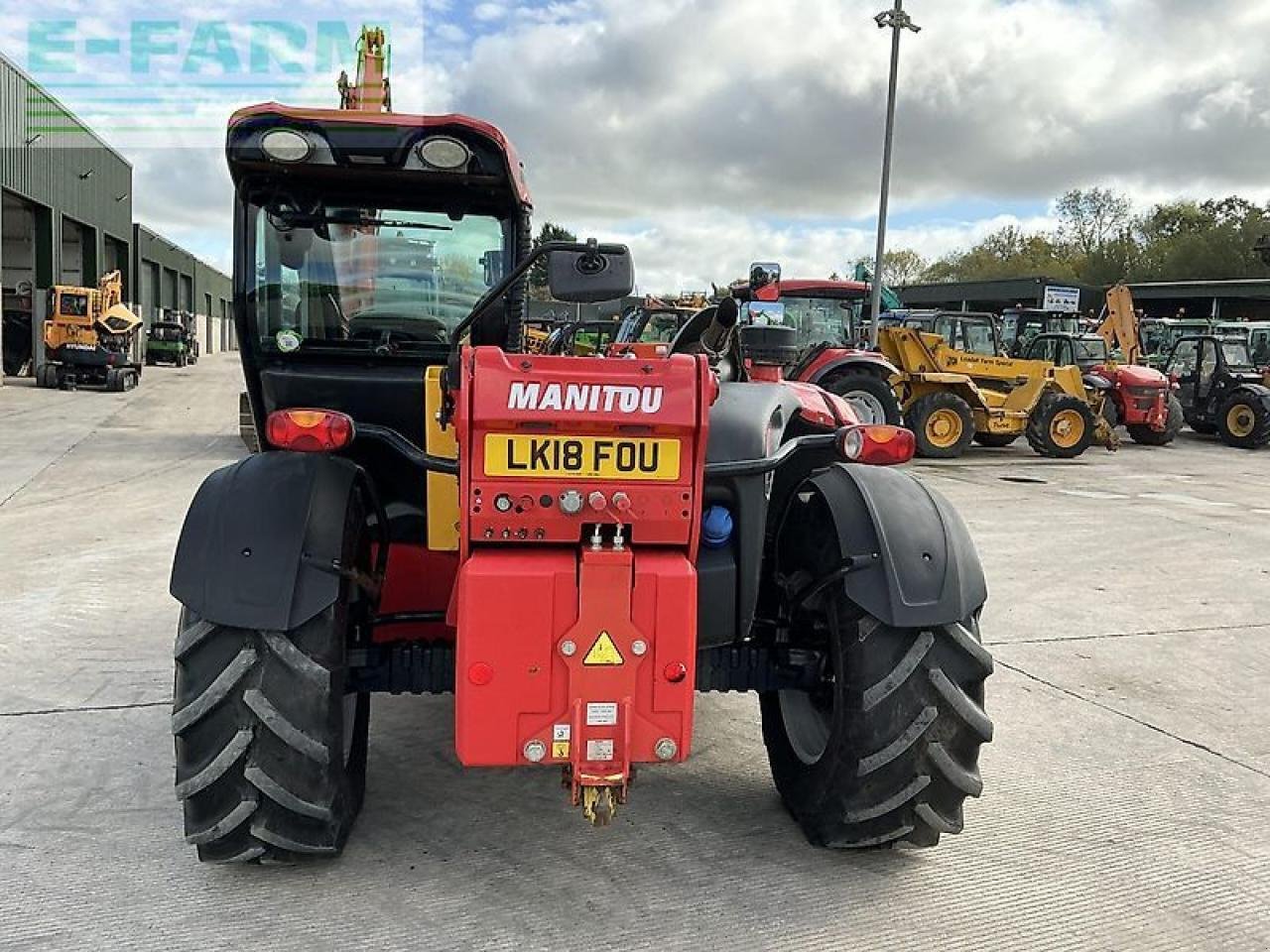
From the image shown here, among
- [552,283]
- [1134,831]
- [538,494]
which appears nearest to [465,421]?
[538,494]

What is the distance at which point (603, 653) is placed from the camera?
268cm

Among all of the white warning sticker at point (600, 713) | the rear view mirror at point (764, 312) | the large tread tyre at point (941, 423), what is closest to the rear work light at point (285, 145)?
the white warning sticker at point (600, 713)

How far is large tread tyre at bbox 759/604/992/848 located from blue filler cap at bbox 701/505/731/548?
0.40 metres

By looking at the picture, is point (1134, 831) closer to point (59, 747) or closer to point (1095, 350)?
point (59, 747)

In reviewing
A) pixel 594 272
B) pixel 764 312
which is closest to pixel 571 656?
pixel 594 272

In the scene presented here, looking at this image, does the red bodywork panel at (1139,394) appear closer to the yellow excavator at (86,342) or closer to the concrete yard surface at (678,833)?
the concrete yard surface at (678,833)

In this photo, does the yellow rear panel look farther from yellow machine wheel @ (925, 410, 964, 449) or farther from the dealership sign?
the dealership sign

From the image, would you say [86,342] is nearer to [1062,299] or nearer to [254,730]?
[1062,299]

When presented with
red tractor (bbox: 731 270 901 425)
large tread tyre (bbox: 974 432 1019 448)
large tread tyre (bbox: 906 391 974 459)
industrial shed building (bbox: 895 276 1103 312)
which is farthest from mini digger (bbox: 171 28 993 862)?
Result: industrial shed building (bbox: 895 276 1103 312)

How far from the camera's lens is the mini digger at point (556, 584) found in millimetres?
2686

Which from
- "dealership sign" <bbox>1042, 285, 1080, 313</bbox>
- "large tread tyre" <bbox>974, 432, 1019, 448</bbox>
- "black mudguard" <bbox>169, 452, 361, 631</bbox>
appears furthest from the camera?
"dealership sign" <bbox>1042, 285, 1080, 313</bbox>

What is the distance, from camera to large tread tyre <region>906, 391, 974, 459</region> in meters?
15.2

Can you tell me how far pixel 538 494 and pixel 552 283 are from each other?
616mm

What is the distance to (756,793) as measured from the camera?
3715mm
